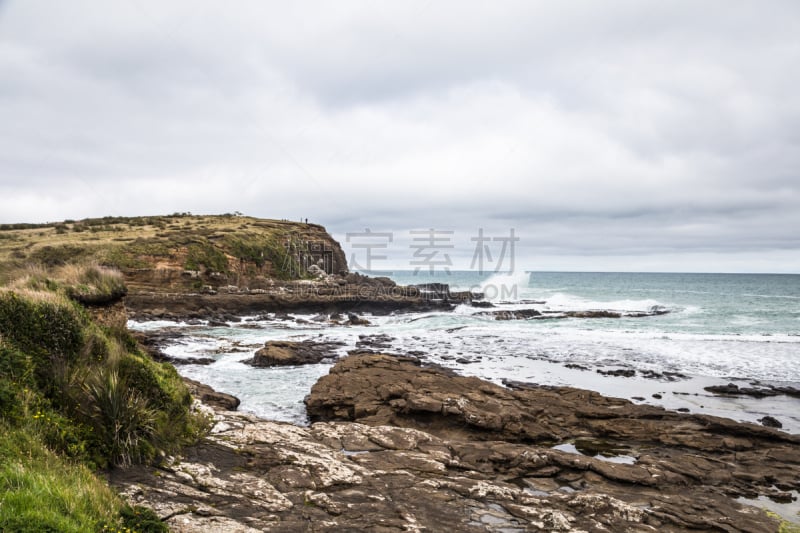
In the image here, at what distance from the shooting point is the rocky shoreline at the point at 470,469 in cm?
626

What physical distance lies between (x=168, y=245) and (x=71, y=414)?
43001 millimetres

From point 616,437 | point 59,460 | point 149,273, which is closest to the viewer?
point 59,460

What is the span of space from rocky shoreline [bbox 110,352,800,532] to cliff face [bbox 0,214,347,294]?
2937 centimetres

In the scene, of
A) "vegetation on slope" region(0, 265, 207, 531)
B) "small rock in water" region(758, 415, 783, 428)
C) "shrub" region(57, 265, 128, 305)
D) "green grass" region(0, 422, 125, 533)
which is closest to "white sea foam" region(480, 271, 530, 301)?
"small rock in water" region(758, 415, 783, 428)

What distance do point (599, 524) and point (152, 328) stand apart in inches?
1183

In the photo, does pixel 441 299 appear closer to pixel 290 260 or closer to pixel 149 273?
pixel 290 260

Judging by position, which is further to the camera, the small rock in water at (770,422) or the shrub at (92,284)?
the small rock in water at (770,422)

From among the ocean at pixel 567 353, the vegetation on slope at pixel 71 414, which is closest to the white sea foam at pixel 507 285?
the ocean at pixel 567 353

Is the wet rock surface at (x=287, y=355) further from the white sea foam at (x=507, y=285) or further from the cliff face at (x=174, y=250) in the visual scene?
the white sea foam at (x=507, y=285)

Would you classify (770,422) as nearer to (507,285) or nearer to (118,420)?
(118,420)

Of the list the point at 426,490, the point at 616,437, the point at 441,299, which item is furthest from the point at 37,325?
the point at 441,299

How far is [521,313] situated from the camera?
4481 centimetres

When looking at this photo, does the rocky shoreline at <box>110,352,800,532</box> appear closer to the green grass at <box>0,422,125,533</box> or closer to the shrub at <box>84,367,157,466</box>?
the shrub at <box>84,367,157,466</box>

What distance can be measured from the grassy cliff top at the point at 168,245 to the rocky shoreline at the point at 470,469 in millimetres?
29697
